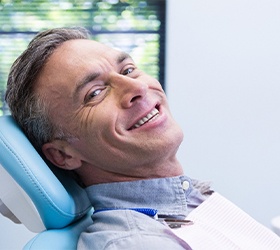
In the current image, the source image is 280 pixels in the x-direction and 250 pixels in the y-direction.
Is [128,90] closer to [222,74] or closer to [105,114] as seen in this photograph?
[105,114]

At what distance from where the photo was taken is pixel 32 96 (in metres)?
1.14

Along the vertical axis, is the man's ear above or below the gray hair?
below

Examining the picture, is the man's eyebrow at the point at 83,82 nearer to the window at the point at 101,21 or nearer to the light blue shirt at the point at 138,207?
the light blue shirt at the point at 138,207

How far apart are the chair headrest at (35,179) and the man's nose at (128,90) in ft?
0.79

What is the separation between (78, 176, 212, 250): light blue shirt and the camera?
0.92 m

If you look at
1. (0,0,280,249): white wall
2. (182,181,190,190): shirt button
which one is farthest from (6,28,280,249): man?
(0,0,280,249): white wall

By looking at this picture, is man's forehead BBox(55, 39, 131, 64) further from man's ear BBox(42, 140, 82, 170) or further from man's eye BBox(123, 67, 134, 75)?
man's ear BBox(42, 140, 82, 170)

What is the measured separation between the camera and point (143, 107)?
1.10 m

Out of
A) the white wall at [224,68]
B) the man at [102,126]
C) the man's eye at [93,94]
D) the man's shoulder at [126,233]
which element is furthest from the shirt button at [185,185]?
the white wall at [224,68]

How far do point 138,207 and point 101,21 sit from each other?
1551 mm

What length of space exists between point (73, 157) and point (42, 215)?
167 mm

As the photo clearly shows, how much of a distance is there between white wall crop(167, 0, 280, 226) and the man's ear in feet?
4.16

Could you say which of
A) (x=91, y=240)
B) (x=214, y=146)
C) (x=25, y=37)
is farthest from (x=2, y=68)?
(x=91, y=240)

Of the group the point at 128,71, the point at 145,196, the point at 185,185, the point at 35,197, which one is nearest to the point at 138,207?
the point at 145,196
